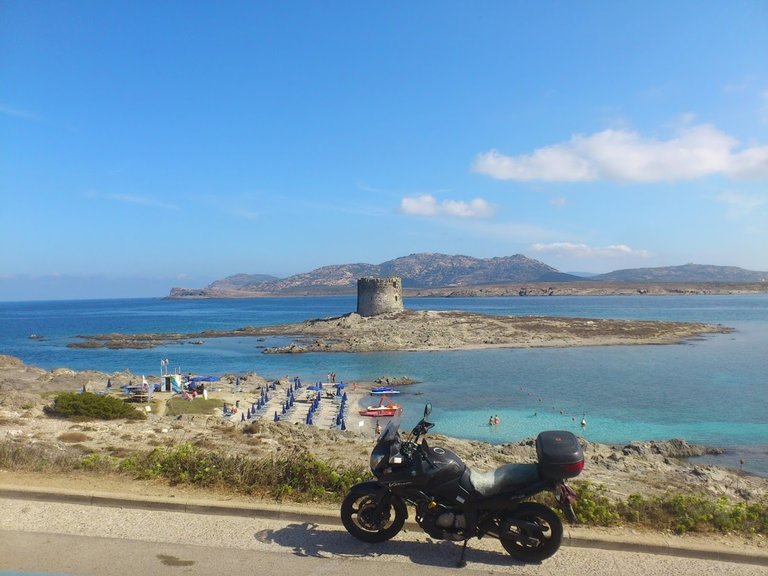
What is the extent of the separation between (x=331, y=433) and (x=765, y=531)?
15912 mm

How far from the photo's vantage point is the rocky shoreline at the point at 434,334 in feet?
188

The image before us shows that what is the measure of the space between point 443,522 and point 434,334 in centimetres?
5601

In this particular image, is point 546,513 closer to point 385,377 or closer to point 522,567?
point 522,567

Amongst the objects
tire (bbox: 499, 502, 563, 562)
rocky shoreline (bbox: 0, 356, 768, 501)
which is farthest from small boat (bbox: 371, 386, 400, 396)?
tire (bbox: 499, 502, 563, 562)

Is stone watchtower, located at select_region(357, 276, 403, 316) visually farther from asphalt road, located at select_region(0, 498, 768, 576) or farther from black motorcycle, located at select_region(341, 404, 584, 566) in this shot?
black motorcycle, located at select_region(341, 404, 584, 566)

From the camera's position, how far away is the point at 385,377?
38.2 m

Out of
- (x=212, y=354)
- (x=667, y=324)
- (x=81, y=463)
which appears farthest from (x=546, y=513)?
(x=667, y=324)

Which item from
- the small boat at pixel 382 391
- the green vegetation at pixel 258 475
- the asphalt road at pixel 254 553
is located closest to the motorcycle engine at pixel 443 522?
the asphalt road at pixel 254 553

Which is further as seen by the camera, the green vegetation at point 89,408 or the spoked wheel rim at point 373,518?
the green vegetation at point 89,408

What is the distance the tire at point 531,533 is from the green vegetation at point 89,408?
15.5 meters

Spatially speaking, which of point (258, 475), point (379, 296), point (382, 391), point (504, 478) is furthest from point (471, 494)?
point (379, 296)

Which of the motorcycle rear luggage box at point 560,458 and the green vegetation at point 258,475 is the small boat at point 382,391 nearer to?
the green vegetation at point 258,475

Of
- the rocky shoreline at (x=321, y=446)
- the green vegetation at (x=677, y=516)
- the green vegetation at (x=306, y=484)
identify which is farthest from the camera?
the rocky shoreline at (x=321, y=446)

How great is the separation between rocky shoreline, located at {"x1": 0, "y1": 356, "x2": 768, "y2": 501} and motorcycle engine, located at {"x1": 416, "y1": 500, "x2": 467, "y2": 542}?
21.6 ft
